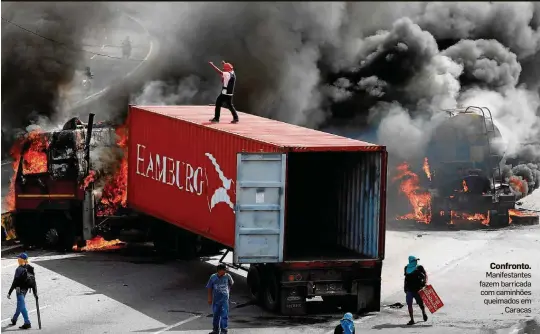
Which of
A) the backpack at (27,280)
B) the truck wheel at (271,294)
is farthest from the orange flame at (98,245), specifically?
the backpack at (27,280)

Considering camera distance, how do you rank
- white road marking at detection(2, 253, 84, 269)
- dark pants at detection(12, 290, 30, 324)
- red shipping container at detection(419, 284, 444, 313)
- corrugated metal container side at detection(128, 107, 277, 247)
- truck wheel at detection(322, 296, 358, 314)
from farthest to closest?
1. white road marking at detection(2, 253, 84, 269)
2. corrugated metal container side at detection(128, 107, 277, 247)
3. truck wheel at detection(322, 296, 358, 314)
4. red shipping container at detection(419, 284, 444, 313)
5. dark pants at detection(12, 290, 30, 324)

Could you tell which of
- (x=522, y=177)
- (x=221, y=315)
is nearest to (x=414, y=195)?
(x=522, y=177)

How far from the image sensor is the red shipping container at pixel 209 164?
19641 mm

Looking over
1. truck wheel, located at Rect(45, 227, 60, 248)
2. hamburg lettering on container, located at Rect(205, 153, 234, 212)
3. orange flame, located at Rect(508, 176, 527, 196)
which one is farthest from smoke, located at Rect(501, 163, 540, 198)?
hamburg lettering on container, located at Rect(205, 153, 234, 212)

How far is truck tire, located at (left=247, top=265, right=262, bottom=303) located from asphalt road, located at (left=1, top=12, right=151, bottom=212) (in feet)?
53.4

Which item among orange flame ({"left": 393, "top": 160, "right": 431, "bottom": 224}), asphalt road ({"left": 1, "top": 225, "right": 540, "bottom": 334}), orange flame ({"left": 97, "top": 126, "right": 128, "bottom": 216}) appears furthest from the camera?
orange flame ({"left": 393, "top": 160, "right": 431, "bottom": 224})

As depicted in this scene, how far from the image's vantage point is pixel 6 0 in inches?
648

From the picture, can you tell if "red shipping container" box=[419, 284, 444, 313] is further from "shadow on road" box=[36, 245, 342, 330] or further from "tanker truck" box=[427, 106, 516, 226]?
"tanker truck" box=[427, 106, 516, 226]

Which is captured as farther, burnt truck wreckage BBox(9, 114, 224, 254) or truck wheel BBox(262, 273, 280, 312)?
burnt truck wreckage BBox(9, 114, 224, 254)

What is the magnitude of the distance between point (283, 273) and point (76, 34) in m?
17.4

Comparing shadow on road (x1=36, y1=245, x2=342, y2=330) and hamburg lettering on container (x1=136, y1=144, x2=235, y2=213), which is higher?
hamburg lettering on container (x1=136, y1=144, x2=235, y2=213)

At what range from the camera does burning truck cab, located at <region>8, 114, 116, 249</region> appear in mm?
25766

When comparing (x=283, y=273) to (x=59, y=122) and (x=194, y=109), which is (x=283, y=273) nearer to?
(x=194, y=109)

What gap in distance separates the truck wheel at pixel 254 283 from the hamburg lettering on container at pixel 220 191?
1.31m
